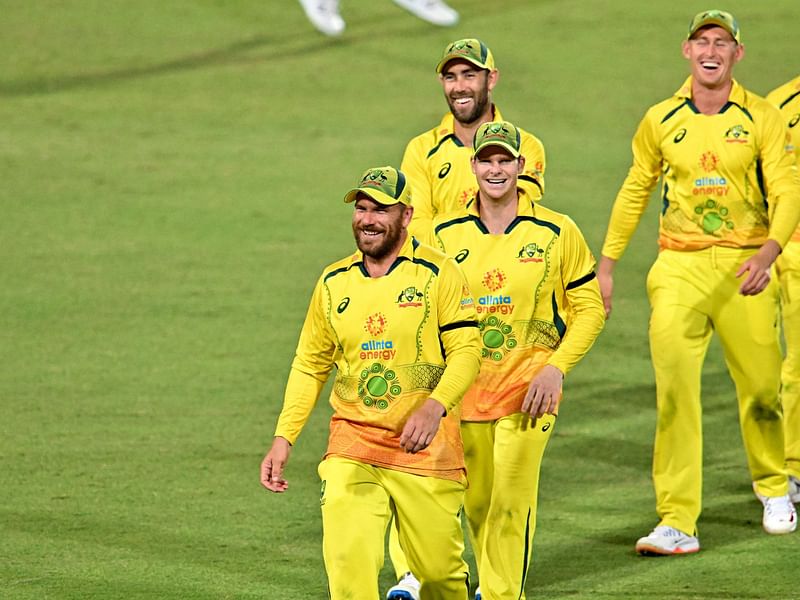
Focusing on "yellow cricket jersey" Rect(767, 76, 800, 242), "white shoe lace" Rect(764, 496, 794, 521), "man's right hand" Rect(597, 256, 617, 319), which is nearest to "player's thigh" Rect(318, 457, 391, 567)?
"man's right hand" Rect(597, 256, 617, 319)

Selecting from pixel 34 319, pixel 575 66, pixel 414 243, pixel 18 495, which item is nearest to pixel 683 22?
pixel 575 66

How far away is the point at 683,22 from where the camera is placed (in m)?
22.5

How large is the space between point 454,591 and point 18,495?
3.59 m

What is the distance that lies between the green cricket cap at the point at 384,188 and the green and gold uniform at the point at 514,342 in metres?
0.73

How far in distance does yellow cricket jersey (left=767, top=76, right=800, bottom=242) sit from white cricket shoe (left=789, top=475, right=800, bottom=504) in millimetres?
1351

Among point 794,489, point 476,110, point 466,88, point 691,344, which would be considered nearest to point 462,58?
point 466,88

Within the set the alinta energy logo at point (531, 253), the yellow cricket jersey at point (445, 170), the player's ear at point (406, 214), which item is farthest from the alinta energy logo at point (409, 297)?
the yellow cricket jersey at point (445, 170)

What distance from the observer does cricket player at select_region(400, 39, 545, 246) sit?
802cm

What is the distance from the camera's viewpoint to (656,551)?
8.33 metres

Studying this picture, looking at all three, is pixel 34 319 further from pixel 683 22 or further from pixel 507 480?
pixel 683 22

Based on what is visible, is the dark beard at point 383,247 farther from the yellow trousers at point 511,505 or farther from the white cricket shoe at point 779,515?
the white cricket shoe at point 779,515

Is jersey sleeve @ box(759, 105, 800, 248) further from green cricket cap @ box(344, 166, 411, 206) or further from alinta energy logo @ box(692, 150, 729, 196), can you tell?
green cricket cap @ box(344, 166, 411, 206)

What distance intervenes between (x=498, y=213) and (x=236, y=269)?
25.2 feet

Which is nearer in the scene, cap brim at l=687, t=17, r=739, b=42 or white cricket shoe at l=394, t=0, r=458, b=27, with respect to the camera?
cap brim at l=687, t=17, r=739, b=42
